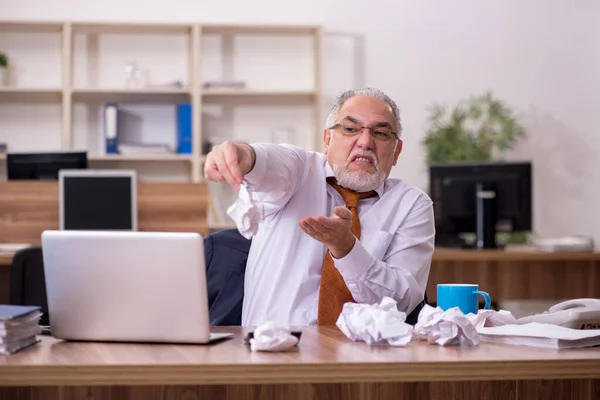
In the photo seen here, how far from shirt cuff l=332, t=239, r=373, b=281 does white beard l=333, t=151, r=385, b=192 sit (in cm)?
39

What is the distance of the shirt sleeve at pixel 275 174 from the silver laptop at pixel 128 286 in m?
0.60

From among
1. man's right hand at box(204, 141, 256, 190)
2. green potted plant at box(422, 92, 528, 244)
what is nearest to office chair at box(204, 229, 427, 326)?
man's right hand at box(204, 141, 256, 190)

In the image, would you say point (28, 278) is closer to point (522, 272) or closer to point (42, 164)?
point (42, 164)

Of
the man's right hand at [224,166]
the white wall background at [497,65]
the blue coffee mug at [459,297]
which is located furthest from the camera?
the white wall background at [497,65]

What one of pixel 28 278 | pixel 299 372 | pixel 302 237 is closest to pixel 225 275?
pixel 302 237

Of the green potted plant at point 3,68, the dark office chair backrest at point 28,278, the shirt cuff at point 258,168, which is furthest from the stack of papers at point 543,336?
the green potted plant at point 3,68

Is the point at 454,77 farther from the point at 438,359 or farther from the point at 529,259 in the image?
the point at 438,359

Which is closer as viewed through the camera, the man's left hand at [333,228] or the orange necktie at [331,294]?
the man's left hand at [333,228]

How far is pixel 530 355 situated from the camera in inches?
54.8

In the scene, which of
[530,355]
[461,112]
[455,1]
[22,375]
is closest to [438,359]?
[530,355]

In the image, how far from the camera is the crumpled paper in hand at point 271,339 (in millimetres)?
1395

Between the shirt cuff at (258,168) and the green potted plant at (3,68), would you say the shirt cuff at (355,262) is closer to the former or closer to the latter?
the shirt cuff at (258,168)

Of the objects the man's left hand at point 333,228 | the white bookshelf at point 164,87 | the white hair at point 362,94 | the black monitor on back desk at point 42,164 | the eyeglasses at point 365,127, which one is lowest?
the man's left hand at point 333,228

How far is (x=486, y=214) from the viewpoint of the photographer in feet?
14.4
